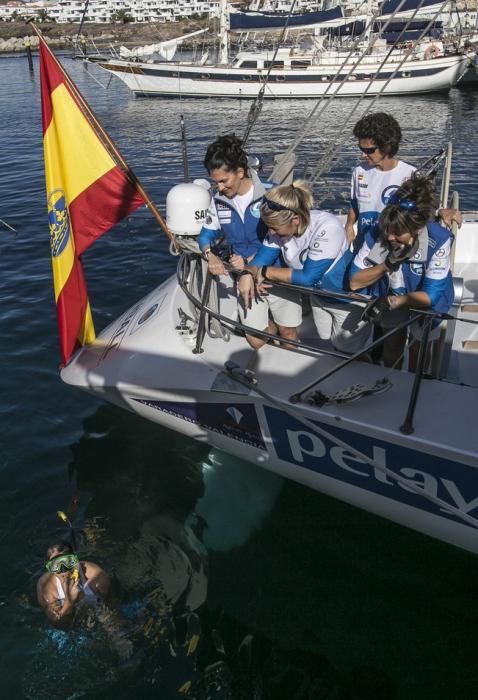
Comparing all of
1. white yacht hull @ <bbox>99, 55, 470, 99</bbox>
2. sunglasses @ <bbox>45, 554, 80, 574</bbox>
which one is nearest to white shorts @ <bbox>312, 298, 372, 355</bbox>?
sunglasses @ <bbox>45, 554, 80, 574</bbox>

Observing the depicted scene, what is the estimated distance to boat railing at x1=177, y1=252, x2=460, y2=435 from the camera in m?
4.10

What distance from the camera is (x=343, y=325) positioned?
4945 mm

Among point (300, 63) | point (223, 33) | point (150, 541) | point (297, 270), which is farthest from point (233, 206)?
point (223, 33)

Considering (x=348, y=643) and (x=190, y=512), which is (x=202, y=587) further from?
(x=348, y=643)

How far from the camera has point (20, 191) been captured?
56.0 feet

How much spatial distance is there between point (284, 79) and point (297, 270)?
104ft

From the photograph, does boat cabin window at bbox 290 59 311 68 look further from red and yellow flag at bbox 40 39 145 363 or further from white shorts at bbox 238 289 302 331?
white shorts at bbox 238 289 302 331

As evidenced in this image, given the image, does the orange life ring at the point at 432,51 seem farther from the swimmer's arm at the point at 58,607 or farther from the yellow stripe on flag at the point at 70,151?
the swimmer's arm at the point at 58,607

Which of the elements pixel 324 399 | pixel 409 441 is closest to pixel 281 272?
pixel 324 399

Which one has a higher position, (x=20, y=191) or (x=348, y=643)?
(x=20, y=191)

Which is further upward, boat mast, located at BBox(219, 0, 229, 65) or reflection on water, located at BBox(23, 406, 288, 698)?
boat mast, located at BBox(219, 0, 229, 65)

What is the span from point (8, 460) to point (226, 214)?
3.74 m

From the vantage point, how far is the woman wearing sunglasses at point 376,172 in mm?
4883

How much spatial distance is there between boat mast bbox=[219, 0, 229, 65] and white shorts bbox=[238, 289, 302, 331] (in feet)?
113
